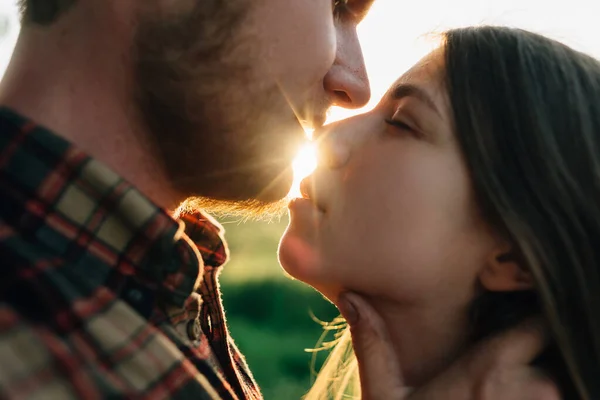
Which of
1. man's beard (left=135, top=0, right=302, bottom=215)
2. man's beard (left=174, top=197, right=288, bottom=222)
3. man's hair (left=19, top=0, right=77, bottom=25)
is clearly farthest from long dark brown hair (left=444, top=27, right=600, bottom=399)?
man's hair (left=19, top=0, right=77, bottom=25)

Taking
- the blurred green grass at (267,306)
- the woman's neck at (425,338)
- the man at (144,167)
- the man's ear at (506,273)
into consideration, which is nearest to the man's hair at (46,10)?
the man at (144,167)

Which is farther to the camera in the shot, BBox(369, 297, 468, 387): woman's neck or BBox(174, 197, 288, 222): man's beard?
BBox(174, 197, 288, 222): man's beard

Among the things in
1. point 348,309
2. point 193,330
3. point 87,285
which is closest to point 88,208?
point 87,285

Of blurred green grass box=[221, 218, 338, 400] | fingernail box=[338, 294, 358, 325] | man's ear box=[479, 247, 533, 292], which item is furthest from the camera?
blurred green grass box=[221, 218, 338, 400]

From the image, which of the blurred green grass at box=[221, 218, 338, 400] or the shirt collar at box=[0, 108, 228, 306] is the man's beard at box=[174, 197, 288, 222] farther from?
the blurred green grass at box=[221, 218, 338, 400]

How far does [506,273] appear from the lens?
1.43m

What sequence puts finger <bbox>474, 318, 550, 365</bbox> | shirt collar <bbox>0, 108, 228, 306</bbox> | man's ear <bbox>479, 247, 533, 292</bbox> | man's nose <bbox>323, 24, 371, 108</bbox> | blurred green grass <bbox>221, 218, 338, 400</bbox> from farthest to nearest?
blurred green grass <bbox>221, 218, 338, 400</bbox>
man's nose <bbox>323, 24, 371, 108</bbox>
man's ear <bbox>479, 247, 533, 292</bbox>
finger <bbox>474, 318, 550, 365</bbox>
shirt collar <bbox>0, 108, 228, 306</bbox>

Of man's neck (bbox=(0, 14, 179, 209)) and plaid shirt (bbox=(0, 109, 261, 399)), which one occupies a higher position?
man's neck (bbox=(0, 14, 179, 209))

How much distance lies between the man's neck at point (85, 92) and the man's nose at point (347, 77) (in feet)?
1.73

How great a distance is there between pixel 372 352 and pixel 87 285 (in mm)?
707

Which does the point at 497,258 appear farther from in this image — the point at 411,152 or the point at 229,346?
the point at 229,346

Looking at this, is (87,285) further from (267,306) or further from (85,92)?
(267,306)

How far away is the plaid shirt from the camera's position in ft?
2.92

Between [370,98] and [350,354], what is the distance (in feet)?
2.59
